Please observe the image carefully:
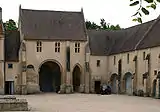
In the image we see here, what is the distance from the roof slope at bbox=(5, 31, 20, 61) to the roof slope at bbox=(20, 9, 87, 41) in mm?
2229

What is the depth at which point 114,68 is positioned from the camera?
175 ft

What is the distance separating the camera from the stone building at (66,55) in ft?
162

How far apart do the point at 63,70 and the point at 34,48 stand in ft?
17.1

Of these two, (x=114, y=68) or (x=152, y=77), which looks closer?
(x=152, y=77)

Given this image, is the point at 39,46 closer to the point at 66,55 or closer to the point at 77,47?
the point at 66,55

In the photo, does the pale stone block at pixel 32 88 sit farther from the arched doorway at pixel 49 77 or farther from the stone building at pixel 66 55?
the arched doorway at pixel 49 77

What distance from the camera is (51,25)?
2116 inches

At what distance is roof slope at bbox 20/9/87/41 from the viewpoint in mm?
52094

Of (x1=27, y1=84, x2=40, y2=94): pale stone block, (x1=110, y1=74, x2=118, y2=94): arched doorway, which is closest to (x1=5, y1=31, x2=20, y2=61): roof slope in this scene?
(x1=27, y1=84, x2=40, y2=94): pale stone block

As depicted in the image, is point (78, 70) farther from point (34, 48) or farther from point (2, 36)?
point (2, 36)

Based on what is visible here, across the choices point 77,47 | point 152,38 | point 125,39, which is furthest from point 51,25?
point 152,38

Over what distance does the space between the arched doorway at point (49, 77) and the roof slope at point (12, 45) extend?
5.55 m

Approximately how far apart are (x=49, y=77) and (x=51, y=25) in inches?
325

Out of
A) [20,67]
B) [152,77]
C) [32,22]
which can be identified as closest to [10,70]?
[20,67]
